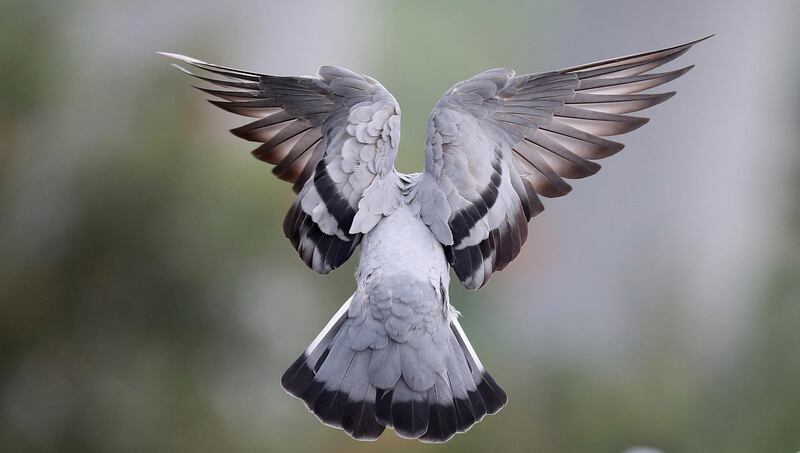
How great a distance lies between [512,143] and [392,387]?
0.72 m

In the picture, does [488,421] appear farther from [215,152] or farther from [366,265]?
[366,265]

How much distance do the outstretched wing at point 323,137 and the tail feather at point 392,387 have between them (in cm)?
23

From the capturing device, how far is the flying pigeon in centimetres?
194

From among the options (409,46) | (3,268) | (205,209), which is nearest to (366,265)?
(205,209)

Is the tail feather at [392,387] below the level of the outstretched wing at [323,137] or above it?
below

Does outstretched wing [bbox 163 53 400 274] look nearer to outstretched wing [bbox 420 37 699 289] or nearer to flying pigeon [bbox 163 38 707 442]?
flying pigeon [bbox 163 38 707 442]

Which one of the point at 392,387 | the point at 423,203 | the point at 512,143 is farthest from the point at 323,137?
the point at 392,387

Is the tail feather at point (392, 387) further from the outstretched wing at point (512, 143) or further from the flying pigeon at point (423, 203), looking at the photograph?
the outstretched wing at point (512, 143)

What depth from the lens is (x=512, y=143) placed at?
227 centimetres

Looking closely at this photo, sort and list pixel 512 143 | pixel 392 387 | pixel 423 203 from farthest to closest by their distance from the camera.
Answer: pixel 512 143
pixel 423 203
pixel 392 387

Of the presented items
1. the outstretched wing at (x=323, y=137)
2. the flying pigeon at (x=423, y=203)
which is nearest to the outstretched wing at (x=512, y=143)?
the flying pigeon at (x=423, y=203)

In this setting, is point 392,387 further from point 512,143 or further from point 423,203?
point 512,143

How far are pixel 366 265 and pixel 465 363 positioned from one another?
12.3 inches

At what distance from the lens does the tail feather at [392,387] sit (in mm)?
1891
